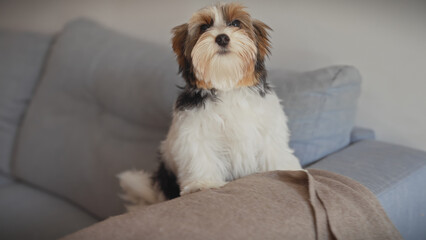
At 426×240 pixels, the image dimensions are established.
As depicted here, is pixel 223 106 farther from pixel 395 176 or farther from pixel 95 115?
pixel 95 115

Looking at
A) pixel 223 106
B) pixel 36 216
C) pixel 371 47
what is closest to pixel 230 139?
pixel 223 106

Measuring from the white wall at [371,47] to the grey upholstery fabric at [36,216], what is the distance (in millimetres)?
1223

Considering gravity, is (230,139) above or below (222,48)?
below

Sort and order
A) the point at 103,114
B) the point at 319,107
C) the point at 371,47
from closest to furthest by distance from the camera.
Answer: the point at 319,107
the point at 371,47
the point at 103,114

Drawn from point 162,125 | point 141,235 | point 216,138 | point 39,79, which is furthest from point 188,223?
point 39,79

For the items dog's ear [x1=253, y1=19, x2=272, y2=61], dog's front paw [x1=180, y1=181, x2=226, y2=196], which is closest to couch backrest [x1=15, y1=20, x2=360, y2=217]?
dog's ear [x1=253, y1=19, x2=272, y2=61]

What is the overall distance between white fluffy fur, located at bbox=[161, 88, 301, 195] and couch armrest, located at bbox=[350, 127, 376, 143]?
1.26ft

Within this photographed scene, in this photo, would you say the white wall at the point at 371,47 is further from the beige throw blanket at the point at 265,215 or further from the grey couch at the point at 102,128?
the beige throw blanket at the point at 265,215

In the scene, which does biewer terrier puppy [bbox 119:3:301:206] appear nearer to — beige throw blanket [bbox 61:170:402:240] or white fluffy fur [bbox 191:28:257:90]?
white fluffy fur [bbox 191:28:257:90]

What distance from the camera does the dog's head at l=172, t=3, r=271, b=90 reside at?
1170mm

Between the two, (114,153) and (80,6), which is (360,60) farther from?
(80,6)

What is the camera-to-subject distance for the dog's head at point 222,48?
1.17 meters

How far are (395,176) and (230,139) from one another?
0.52m

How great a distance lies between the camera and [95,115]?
7.14 ft
